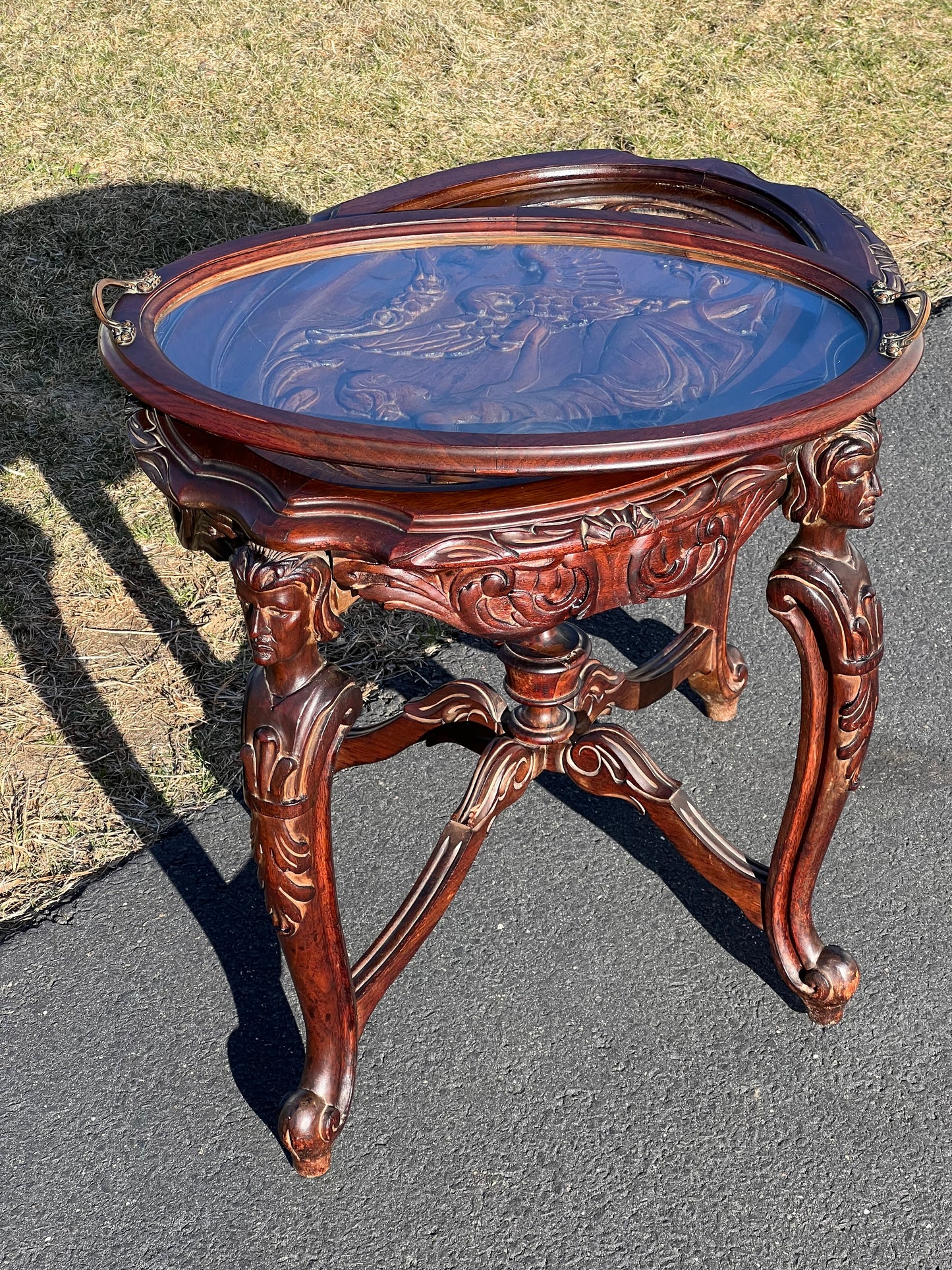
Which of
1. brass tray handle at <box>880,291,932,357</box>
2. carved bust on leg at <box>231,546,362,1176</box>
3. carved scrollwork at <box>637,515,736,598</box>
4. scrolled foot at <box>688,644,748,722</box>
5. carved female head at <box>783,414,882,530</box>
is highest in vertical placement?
brass tray handle at <box>880,291,932,357</box>

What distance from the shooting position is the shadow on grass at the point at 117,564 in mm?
2070

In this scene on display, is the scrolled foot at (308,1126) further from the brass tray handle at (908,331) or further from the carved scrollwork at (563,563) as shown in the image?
the brass tray handle at (908,331)

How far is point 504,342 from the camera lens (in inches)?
65.3

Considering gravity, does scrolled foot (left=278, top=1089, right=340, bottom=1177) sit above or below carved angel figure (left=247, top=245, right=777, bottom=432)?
below

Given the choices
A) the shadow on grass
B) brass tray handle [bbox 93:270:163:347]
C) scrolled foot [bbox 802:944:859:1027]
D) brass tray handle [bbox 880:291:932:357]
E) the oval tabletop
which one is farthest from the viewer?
the shadow on grass

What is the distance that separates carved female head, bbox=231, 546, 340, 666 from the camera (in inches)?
53.9

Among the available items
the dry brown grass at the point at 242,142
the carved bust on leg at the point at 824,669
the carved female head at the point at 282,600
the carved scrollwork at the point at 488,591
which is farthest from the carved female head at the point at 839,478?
the dry brown grass at the point at 242,142

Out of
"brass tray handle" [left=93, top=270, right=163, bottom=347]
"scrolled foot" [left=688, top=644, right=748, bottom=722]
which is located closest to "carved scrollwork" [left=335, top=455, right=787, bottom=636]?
"brass tray handle" [left=93, top=270, right=163, bottom=347]

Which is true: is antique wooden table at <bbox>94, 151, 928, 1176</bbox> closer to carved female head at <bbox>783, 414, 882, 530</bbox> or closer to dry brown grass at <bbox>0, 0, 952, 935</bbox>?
carved female head at <bbox>783, 414, 882, 530</bbox>

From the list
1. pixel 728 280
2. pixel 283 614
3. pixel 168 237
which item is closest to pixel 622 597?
pixel 283 614

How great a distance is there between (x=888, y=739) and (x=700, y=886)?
0.54 metres

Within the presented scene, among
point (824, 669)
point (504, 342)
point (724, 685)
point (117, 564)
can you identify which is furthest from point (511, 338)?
point (117, 564)

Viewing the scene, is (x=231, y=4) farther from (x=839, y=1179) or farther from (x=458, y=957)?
(x=839, y=1179)

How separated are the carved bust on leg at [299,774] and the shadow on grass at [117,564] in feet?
0.82
